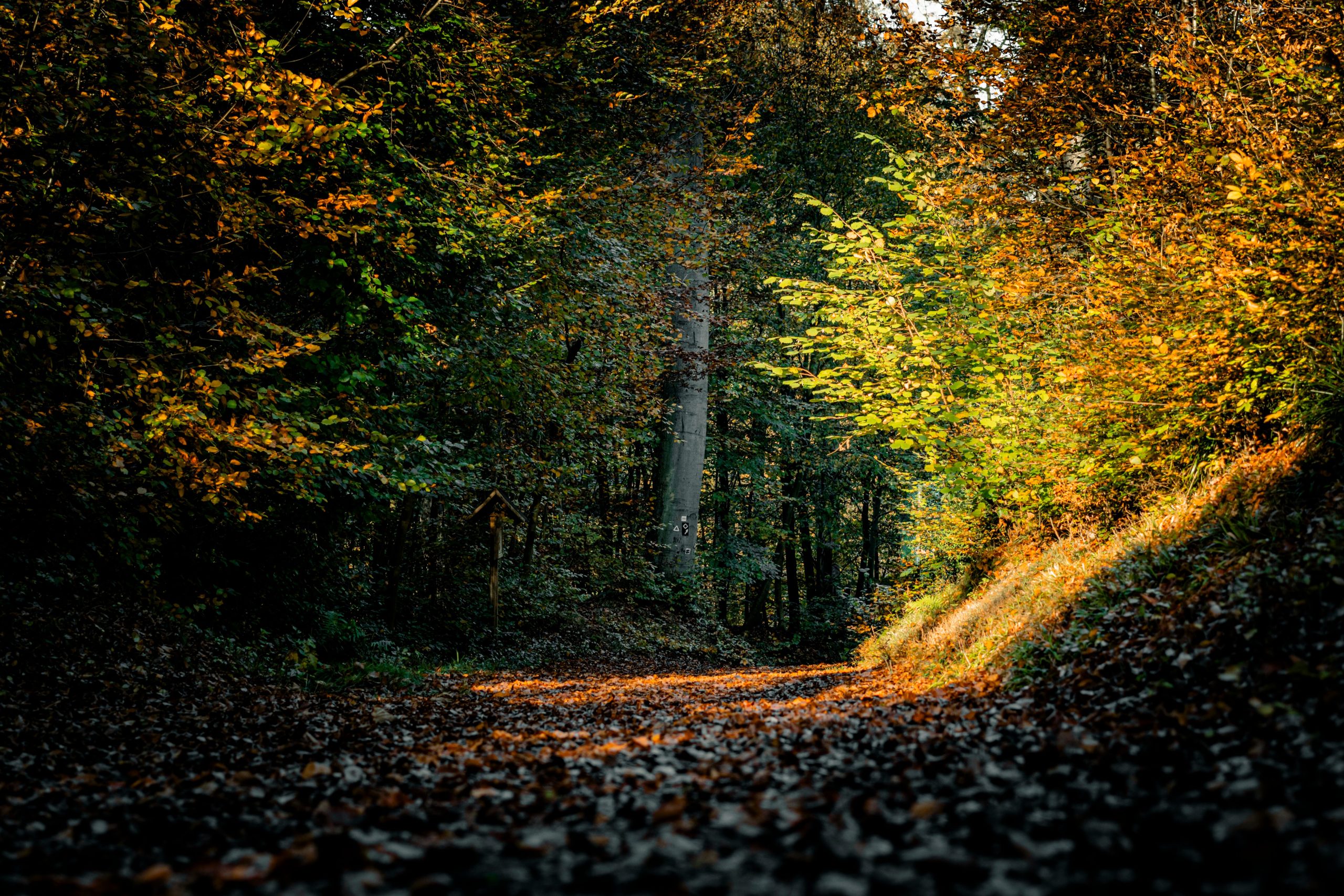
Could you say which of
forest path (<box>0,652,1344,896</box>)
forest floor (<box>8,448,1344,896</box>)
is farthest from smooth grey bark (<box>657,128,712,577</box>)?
forest path (<box>0,652,1344,896</box>)

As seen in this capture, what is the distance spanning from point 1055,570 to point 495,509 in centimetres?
962

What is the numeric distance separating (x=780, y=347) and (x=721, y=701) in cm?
1787

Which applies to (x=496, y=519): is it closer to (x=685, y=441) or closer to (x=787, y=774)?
(x=685, y=441)

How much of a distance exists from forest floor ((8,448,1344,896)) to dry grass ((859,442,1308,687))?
27 cm

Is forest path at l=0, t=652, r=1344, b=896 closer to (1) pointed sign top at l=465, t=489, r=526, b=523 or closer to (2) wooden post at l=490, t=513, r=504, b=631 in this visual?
(1) pointed sign top at l=465, t=489, r=526, b=523

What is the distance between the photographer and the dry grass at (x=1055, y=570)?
6504 millimetres

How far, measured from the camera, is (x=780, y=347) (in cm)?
2495

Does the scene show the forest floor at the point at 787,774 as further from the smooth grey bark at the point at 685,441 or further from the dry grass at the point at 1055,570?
the smooth grey bark at the point at 685,441

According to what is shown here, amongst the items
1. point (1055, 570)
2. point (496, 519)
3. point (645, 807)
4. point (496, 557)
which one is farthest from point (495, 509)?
point (645, 807)

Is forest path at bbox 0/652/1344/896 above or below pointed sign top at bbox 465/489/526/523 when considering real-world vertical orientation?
below

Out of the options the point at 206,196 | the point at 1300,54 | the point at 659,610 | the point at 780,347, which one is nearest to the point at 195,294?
the point at 206,196

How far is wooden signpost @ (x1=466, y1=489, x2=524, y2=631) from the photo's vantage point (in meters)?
14.6

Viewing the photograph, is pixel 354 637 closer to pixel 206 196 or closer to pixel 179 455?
pixel 179 455

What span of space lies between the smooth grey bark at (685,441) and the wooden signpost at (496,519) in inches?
226
